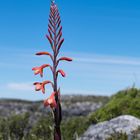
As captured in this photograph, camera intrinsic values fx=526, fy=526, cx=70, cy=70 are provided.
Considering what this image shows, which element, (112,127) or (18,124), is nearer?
(112,127)

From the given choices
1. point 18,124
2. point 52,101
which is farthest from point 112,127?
point 18,124

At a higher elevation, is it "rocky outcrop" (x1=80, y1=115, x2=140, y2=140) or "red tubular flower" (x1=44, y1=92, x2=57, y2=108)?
"rocky outcrop" (x1=80, y1=115, x2=140, y2=140)


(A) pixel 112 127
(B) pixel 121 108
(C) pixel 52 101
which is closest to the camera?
(C) pixel 52 101

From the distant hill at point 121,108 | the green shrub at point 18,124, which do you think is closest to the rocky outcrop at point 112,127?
the distant hill at point 121,108

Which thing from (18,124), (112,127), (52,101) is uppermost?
(18,124)

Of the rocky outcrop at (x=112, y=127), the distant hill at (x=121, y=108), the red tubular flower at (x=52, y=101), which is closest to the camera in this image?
the red tubular flower at (x=52, y=101)

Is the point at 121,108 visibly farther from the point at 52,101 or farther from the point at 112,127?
the point at 52,101

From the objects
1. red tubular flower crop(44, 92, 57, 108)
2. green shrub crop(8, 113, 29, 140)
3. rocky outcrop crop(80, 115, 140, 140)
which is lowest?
red tubular flower crop(44, 92, 57, 108)

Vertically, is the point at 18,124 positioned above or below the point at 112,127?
above

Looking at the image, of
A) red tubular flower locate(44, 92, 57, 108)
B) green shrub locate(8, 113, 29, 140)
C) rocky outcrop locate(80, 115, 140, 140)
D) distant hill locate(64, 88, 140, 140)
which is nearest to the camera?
red tubular flower locate(44, 92, 57, 108)

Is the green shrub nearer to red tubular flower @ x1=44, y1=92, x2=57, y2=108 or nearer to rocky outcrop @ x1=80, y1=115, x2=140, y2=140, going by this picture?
rocky outcrop @ x1=80, y1=115, x2=140, y2=140

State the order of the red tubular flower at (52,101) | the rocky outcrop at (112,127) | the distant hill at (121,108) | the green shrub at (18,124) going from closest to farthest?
the red tubular flower at (52,101), the rocky outcrop at (112,127), the distant hill at (121,108), the green shrub at (18,124)

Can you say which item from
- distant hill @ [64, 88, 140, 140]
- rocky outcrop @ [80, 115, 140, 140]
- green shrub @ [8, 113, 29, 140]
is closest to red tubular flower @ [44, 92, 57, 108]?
rocky outcrop @ [80, 115, 140, 140]

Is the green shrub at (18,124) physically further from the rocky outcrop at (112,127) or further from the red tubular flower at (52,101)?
the red tubular flower at (52,101)
